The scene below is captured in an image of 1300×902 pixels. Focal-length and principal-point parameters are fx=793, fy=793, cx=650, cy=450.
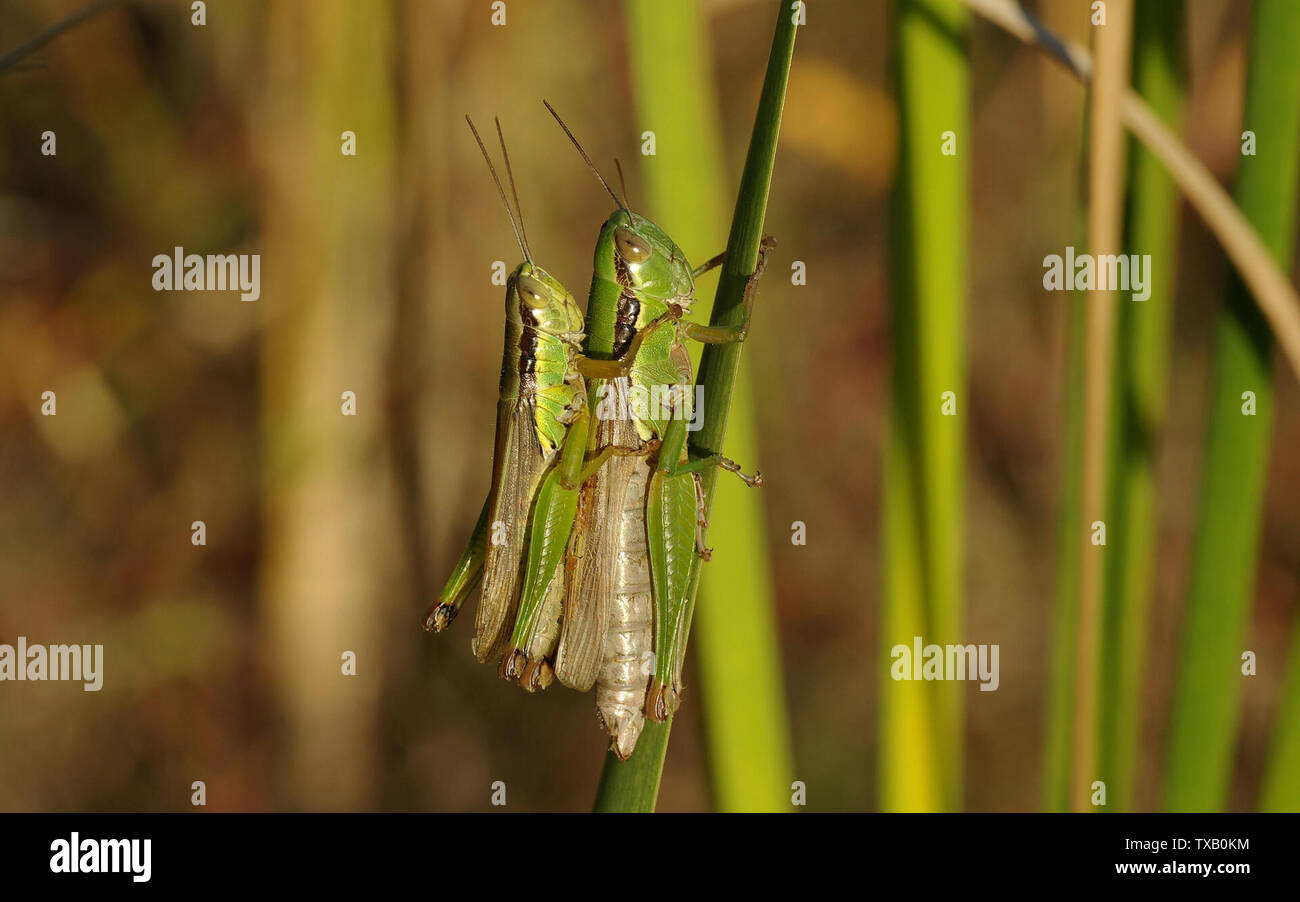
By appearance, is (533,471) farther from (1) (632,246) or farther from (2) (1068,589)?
(2) (1068,589)

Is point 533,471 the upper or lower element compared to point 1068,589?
upper

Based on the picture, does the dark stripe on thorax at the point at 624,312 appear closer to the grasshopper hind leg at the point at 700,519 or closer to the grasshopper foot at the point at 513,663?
the grasshopper hind leg at the point at 700,519

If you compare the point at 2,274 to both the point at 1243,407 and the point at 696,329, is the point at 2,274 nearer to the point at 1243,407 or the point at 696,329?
the point at 696,329

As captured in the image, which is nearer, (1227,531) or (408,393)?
(1227,531)

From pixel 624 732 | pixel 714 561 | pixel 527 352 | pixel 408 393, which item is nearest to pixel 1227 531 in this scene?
pixel 714 561

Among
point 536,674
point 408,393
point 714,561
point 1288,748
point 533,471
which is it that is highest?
point 408,393

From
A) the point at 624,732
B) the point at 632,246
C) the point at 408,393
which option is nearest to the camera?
the point at 624,732
